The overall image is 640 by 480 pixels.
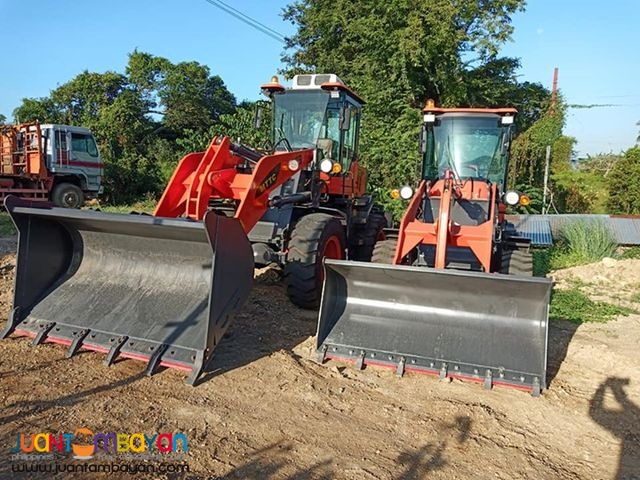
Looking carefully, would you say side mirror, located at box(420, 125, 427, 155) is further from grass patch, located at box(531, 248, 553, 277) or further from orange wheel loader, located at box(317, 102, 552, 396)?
grass patch, located at box(531, 248, 553, 277)

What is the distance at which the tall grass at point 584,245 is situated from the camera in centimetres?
969

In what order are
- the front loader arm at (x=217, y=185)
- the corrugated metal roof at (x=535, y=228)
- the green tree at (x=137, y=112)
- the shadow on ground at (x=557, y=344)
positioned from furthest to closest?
the green tree at (x=137, y=112), the corrugated metal roof at (x=535, y=228), the front loader arm at (x=217, y=185), the shadow on ground at (x=557, y=344)

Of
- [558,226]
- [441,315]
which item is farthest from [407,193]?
[558,226]

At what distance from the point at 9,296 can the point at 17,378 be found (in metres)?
2.69

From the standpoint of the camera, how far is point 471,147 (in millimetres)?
6566

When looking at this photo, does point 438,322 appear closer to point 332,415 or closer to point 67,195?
point 332,415

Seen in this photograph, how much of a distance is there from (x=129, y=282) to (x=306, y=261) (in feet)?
5.95

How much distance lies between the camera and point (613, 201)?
17.7 meters

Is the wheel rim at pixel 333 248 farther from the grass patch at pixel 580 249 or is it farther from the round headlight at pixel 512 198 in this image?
the grass patch at pixel 580 249

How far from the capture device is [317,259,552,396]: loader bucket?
3.95 meters

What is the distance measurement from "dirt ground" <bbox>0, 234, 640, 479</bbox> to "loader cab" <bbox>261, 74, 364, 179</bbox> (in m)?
3.21

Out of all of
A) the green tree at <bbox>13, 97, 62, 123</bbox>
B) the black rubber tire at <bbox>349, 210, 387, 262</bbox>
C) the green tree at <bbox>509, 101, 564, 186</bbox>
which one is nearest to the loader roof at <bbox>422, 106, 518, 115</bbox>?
the black rubber tire at <bbox>349, 210, 387, 262</bbox>

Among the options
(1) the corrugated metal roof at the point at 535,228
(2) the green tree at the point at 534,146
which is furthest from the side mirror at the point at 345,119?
(2) the green tree at the point at 534,146

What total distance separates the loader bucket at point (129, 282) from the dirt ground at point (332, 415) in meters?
0.19
